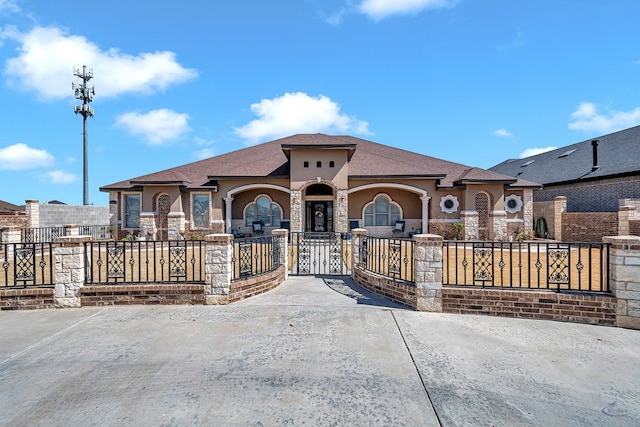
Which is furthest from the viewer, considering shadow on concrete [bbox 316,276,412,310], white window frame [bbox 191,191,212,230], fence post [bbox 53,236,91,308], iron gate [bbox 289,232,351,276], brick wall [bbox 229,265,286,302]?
white window frame [bbox 191,191,212,230]

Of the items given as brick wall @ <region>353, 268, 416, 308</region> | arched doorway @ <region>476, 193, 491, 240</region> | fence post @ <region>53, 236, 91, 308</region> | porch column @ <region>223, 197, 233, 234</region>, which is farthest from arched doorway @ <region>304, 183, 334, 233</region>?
fence post @ <region>53, 236, 91, 308</region>

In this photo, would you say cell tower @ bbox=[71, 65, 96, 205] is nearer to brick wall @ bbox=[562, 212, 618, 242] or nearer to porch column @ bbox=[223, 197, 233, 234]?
porch column @ bbox=[223, 197, 233, 234]

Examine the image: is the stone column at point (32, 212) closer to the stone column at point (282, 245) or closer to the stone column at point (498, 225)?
the stone column at point (282, 245)

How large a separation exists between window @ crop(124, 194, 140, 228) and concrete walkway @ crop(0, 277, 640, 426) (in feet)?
51.2

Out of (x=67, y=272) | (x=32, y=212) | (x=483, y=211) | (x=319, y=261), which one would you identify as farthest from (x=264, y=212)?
(x=67, y=272)

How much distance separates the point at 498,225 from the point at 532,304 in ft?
46.3

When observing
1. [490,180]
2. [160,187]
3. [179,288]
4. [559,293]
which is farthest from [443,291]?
[160,187]

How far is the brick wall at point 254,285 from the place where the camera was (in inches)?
260

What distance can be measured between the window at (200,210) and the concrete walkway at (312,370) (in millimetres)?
13955

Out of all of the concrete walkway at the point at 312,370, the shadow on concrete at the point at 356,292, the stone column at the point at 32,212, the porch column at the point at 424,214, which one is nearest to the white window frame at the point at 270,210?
the porch column at the point at 424,214

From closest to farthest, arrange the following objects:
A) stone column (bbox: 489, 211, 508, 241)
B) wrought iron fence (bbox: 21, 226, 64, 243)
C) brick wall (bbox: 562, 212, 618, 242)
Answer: brick wall (bbox: 562, 212, 618, 242), wrought iron fence (bbox: 21, 226, 64, 243), stone column (bbox: 489, 211, 508, 241)

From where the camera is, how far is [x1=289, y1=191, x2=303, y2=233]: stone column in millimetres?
18562

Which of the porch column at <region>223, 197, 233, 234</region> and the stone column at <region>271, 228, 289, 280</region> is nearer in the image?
the stone column at <region>271, 228, 289, 280</region>

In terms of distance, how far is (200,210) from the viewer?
64.5 feet
